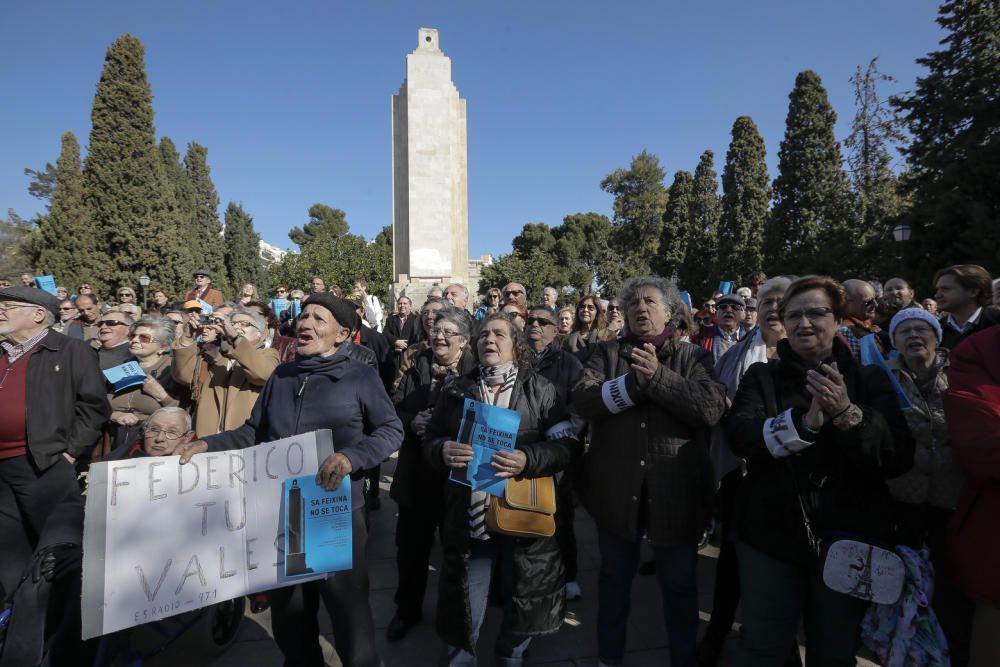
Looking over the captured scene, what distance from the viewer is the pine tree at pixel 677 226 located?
34344 millimetres

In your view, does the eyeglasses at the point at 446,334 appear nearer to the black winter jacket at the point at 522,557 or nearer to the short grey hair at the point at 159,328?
the black winter jacket at the point at 522,557

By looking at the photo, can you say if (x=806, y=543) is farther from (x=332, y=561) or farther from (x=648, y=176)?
(x=648, y=176)

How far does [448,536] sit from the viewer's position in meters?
2.58

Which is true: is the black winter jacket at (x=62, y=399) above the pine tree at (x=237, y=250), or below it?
below

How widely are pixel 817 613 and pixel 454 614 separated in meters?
1.55

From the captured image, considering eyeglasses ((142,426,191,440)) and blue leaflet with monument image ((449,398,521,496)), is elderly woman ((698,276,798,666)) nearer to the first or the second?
blue leaflet with monument image ((449,398,521,496))

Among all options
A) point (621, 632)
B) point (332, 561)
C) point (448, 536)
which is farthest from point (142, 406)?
point (621, 632)

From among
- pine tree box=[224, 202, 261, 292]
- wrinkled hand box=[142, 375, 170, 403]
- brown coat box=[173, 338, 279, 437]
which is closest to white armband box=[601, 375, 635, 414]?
brown coat box=[173, 338, 279, 437]

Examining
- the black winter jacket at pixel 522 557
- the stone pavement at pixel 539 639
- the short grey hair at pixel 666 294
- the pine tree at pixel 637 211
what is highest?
the pine tree at pixel 637 211

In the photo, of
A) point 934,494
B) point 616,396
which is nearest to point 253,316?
point 616,396

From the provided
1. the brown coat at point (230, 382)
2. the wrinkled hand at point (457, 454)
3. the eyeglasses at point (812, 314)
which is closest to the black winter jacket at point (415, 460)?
the wrinkled hand at point (457, 454)

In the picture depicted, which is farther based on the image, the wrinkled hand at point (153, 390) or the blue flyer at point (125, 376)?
the wrinkled hand at point (153, 390)

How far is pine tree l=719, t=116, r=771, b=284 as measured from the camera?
28516 millimetres

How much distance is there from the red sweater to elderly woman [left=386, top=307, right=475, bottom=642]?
2.00 meters
